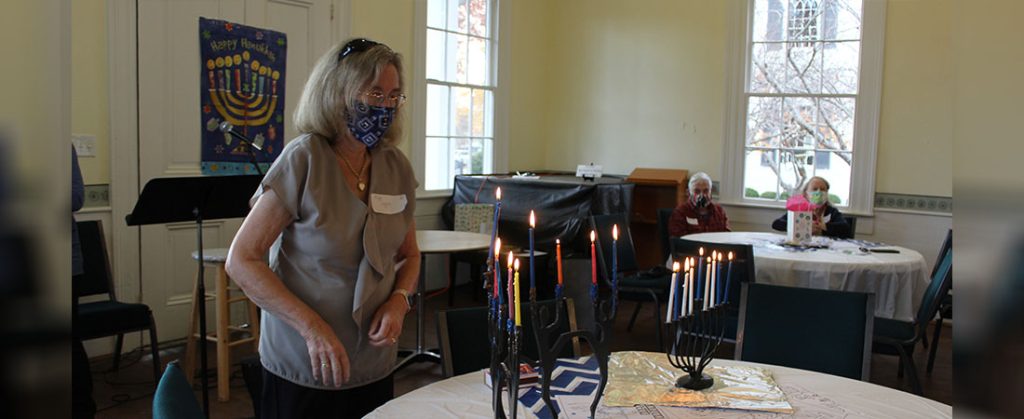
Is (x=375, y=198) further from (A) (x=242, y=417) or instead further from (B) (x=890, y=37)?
(B) (x=890, y=37)

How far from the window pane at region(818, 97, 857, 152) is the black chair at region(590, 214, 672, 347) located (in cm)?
199

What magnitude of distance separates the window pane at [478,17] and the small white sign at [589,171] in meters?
1.44

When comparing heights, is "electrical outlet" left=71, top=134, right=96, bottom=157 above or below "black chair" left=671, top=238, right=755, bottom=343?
above

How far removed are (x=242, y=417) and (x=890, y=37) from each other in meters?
5.10

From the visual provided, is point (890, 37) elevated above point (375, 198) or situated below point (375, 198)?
above

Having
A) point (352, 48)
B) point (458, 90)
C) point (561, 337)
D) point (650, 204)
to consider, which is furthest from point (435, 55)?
point (561, 337)

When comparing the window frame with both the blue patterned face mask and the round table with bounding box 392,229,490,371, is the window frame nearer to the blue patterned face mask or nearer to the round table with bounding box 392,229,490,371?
the round table with bounding box 392,229,490,371

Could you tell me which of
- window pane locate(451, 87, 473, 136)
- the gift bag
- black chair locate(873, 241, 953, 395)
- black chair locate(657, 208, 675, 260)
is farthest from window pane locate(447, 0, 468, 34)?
black chair locate(873, 241, 953, 395)

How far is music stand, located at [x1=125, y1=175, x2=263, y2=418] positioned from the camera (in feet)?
10.2

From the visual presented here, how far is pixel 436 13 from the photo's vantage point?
632 centimetres

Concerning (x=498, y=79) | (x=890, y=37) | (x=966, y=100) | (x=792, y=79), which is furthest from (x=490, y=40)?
(x=966, y=100)

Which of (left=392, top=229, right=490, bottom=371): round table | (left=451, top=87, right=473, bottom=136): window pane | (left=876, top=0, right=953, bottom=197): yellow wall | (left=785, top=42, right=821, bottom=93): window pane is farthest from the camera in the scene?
(left=451, top=87, right=473, bottom=136): window pane

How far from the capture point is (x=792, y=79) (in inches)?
249

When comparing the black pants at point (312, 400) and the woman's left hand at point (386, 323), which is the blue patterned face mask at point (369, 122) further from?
the black pants at point (312, 400)
